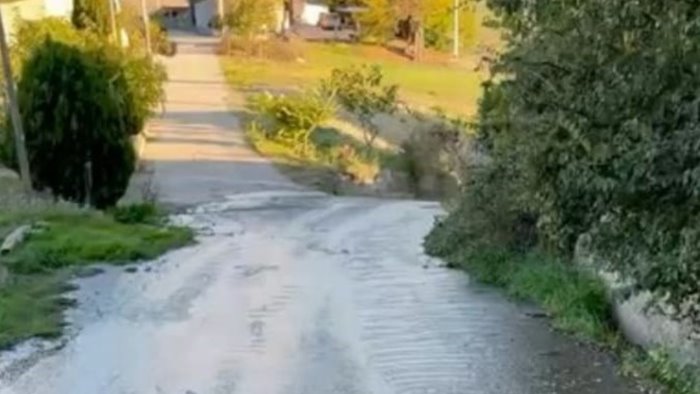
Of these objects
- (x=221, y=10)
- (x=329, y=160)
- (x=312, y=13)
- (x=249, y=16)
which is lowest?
(x=329, y=160)

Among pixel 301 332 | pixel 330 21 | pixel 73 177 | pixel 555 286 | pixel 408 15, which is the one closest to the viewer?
pixel 301 332

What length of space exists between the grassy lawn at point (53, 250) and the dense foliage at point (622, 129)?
14.6ft

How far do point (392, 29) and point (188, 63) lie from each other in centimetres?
1028

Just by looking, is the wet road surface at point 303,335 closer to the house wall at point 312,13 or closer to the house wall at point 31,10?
the house wall at point 31,10

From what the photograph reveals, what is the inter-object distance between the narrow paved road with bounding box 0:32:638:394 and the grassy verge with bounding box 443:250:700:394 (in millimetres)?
181

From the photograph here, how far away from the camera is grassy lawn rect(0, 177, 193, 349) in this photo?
11008 millimetres

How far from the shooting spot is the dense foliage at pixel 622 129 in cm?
635

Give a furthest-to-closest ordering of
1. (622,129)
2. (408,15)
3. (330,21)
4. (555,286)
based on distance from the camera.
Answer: (330,21)
(408,15)
(555,286)
(622,129)

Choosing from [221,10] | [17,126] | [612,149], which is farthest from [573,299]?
[221,10]

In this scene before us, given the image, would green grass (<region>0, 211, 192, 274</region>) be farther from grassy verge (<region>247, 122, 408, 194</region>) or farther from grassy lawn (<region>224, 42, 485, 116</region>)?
grassy lawn (<region>224, 42, 485, 116</region>)

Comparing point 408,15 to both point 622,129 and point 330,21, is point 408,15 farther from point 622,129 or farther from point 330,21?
point 622,129

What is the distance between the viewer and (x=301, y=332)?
1029cm

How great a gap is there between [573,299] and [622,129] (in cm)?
381

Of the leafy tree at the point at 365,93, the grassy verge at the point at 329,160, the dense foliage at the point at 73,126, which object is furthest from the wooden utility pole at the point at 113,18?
the dense foliage at the point at 73,126
